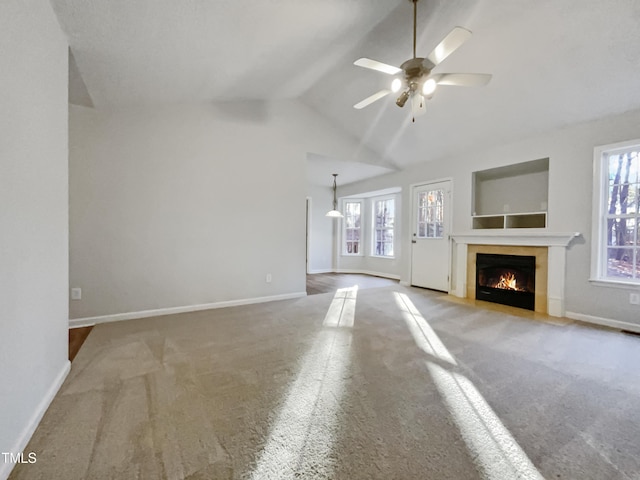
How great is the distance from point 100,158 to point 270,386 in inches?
130

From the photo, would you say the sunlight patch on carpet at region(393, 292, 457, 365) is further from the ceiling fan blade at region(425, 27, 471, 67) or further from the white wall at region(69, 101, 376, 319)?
the ceiling fan blade at region(425, 27, 471, 67)

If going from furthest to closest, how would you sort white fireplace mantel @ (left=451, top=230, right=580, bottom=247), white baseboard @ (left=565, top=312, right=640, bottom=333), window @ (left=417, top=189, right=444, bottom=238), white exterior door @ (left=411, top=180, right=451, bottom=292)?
window @ (left=417, top=189, right=444, bottom=238) < white exterior door @ (left=411, top=180, right=451, bottom=292) < white fireplace mantel @ (left=451, top=230, right=580, bottom=247) < white baseboard @ (left=565, top=312, right=640, bottom=333)

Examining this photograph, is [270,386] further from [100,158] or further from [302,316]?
[100,158]

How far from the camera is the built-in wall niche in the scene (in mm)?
4398

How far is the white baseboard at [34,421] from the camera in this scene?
119 cm

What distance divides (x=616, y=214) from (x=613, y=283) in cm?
84

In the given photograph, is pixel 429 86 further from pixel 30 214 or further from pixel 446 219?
pixel 446 219

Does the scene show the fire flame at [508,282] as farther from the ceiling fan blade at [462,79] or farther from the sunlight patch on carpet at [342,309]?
the ceiling fan blade at [462,79]

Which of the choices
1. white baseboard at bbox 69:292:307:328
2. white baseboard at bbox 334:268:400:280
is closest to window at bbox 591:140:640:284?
white baseboard at bbox 334:268:400:280

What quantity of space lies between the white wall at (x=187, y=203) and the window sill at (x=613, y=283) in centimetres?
394

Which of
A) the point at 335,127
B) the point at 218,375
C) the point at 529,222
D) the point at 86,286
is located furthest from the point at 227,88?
the point at 529,222

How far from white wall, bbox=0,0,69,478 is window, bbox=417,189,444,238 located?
5332 mm

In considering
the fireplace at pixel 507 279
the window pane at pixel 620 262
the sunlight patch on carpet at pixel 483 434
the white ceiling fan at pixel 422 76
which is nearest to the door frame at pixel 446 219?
the fireplace at pixel 507 279

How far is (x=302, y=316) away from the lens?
3648mm
